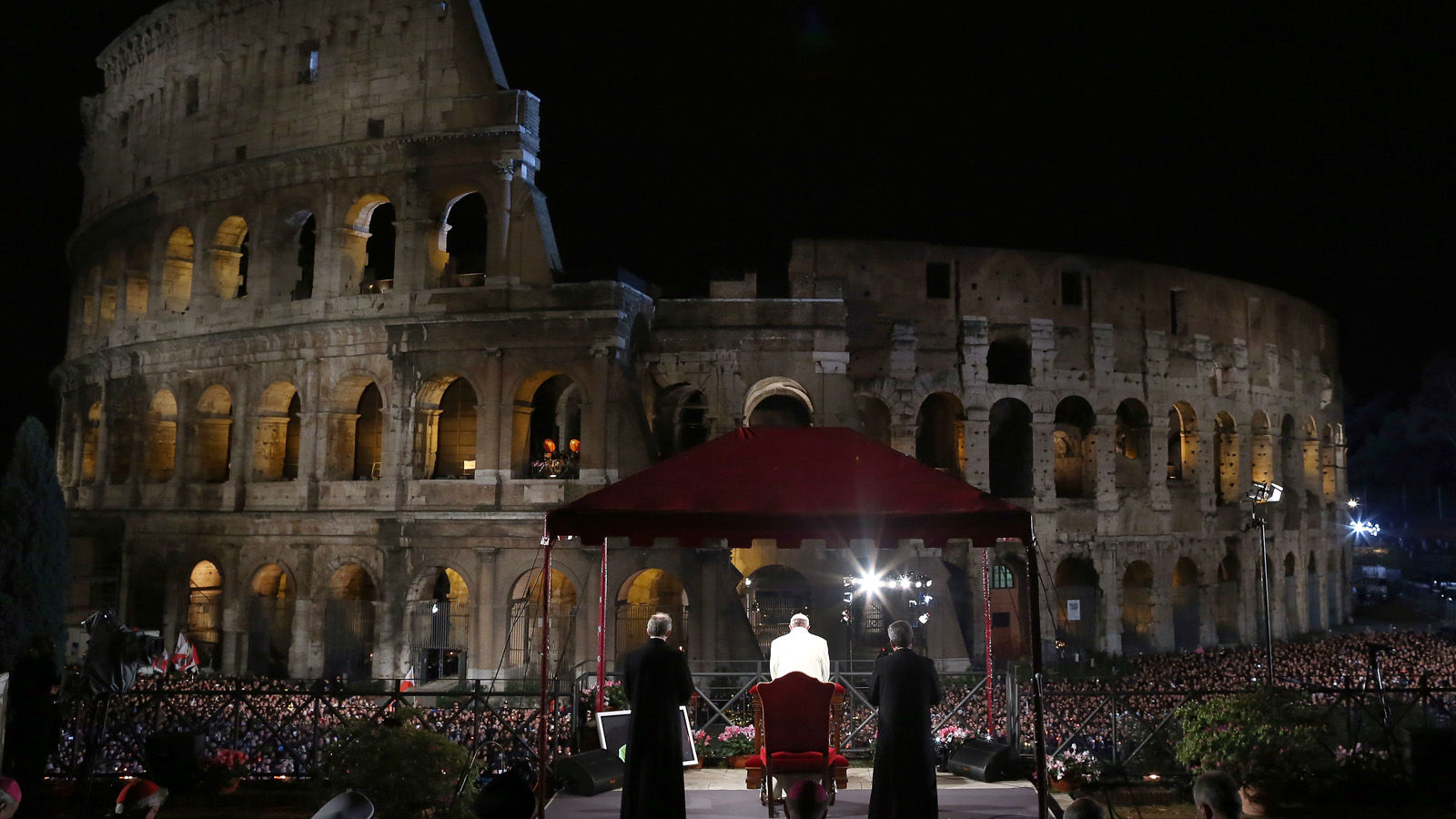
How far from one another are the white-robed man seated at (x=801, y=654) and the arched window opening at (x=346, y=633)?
1396 centimetres

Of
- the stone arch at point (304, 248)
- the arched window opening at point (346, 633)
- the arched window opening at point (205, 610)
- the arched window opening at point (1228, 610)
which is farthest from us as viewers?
the arched window opening at point (1228, 610)

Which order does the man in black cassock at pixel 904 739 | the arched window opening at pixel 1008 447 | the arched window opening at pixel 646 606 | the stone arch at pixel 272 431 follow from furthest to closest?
the arched window opening at pixel 1008 447 → the stone arch at pixel 272 431 → the arched window opening at pixel 646 606 → the man in black cassock at pixel 904 739

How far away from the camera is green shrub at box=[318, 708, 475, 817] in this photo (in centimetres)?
766

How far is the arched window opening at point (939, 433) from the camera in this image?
24.8m

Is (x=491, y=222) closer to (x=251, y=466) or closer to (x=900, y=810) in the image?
(x=251, y=466)

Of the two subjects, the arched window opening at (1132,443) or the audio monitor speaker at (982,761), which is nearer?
the audio monitor speaker at (982,761)

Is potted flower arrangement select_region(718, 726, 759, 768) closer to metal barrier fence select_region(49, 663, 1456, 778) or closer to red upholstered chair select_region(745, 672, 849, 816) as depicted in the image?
metal barrier fence select_region(49, 663, 1456, 778)

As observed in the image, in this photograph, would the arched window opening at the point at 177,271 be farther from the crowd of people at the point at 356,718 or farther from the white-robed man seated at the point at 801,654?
the white-robed man seated at the point at 801,654

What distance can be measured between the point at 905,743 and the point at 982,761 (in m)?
2.69

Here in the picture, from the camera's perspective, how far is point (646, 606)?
71.5ft

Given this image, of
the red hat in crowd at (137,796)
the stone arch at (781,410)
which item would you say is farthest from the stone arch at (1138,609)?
the red hat in crowd at (137,796)

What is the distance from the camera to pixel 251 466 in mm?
21766

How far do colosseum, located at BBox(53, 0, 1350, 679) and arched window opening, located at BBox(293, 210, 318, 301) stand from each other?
15 centimetres

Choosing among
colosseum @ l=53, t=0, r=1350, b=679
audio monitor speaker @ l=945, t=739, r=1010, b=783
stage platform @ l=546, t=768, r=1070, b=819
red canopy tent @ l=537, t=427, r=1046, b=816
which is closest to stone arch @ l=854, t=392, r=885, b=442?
colosseum @ l=53, t=0, r=1350, b=679
